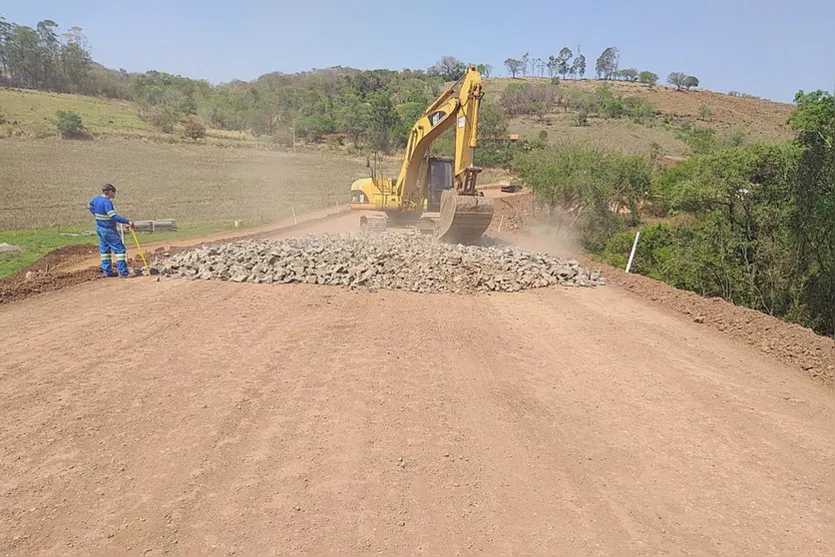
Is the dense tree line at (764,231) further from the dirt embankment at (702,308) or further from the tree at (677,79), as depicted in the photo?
the tree at (677,79)

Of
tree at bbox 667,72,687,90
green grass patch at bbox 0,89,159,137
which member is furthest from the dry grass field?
tree at bbox 667,72,687,90

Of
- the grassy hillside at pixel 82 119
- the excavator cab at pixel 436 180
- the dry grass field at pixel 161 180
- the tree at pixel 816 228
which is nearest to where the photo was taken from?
the tree at pixel 816 228

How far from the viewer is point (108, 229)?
9883 mm

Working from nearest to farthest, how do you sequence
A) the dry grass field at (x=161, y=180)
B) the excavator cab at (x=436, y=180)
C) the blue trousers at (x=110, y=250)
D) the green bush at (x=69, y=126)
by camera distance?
the blue trousers at (x=110, y=250), the excavator cab at (x=436, y=180), the dry grass field at (x=161, y=180), the green bush at (x=69, y=126)

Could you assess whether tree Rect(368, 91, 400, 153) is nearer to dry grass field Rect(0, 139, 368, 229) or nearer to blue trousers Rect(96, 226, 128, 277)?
dry grass field Rect(0, 139, 368, 229)

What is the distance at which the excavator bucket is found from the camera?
12289 mm

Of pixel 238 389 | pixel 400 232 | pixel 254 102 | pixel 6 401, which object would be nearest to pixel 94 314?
pixel 6 401

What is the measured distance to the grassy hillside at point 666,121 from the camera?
53.2 metres

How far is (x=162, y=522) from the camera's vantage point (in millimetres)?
3795

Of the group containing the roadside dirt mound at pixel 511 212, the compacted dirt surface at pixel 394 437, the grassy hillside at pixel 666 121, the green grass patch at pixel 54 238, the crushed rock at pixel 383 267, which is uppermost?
the grassy hillside at pixel 666 121

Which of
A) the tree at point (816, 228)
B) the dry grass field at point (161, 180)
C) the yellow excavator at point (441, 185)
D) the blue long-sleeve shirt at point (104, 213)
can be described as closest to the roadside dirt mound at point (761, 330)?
the tree at point (816, 228)

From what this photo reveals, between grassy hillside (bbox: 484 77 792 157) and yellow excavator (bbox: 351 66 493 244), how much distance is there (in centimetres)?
2923

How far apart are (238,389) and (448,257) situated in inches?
221

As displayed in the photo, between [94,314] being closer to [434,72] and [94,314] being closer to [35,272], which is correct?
[35,272]
